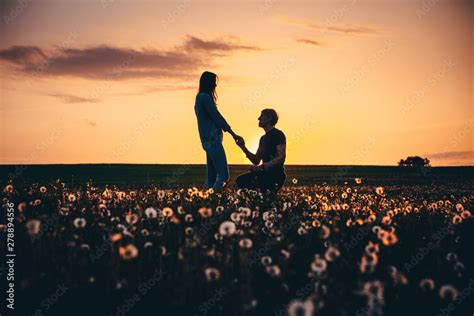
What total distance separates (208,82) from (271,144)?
191 cm

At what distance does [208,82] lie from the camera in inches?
441

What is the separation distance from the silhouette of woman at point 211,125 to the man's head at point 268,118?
0.65 m

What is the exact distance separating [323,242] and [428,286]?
1.85 metres

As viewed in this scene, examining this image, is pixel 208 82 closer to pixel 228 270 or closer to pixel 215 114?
pixel 215 114

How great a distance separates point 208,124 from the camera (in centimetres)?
1134

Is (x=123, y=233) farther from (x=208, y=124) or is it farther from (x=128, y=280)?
(x=208, y=124)

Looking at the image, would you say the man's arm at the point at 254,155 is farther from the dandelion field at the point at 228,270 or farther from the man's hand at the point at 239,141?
the dandelion field at the point at 228,270

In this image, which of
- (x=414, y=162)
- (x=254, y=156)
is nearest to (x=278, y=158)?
(x=254, y=156)

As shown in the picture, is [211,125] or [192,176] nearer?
[211,125]

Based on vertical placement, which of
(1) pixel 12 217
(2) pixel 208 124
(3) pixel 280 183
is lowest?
(1) pixel 12 217

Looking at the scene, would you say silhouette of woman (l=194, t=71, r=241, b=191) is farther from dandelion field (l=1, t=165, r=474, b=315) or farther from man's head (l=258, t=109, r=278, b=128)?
dandelion field (l=1, t=165, r=474, b=315)

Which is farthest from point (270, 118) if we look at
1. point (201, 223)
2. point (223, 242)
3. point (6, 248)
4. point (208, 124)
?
point (6, 248)

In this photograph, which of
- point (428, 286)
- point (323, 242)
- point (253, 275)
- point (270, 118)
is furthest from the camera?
point (270, 118)

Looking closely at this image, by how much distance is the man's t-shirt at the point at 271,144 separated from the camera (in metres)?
10.9
